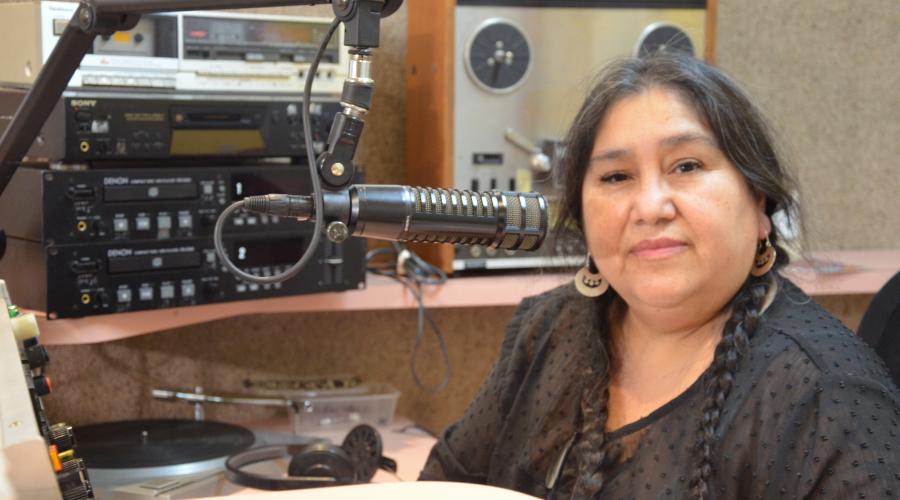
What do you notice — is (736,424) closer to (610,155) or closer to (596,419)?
(596,419)

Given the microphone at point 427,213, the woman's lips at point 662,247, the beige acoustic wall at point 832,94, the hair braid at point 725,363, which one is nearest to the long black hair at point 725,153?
the hair braid at point 725,363

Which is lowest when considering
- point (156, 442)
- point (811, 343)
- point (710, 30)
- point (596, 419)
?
point (156, 442)

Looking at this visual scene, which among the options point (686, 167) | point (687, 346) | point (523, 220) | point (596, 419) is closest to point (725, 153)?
point (686, 167)

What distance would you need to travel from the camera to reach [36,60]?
56.5 inches

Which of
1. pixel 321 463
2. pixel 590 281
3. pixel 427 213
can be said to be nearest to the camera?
pixel 427 213

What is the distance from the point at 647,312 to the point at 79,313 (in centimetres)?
72

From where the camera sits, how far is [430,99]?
1.90 meters

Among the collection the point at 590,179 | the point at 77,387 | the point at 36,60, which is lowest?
the point at 77,387

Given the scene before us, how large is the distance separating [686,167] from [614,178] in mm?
94

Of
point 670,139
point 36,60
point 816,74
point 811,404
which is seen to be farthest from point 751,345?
point 816,74

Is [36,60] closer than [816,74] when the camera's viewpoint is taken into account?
Yes

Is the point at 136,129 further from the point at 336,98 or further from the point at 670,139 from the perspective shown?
the point at 670,139

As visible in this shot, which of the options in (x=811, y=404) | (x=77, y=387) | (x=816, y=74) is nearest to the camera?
(x=811, y=404)

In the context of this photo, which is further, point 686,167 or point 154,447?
point 154,447
